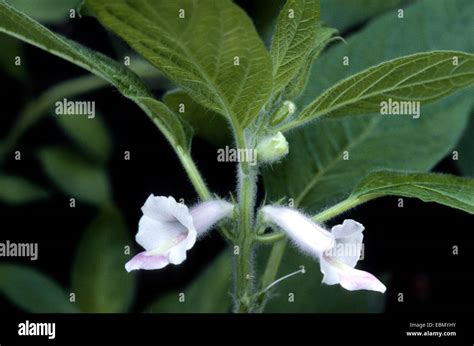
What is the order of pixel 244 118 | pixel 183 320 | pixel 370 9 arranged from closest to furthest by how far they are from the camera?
pixel 244 118, pixel 183 320, pixel 370 9

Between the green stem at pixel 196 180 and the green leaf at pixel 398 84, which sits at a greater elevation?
the green leaf at pixel 398 84

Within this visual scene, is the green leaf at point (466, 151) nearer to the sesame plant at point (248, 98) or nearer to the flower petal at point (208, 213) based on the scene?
the sesame plant at point (248, 98)

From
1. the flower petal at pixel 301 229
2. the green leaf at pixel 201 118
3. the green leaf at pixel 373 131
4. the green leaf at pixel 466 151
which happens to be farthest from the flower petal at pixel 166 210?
the green leaf at pixel 466 151

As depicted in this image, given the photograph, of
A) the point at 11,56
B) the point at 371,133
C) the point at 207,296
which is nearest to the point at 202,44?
the point at 371,133

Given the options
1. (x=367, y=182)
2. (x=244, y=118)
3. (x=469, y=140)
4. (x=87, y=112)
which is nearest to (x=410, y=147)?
(x=469, y=140)

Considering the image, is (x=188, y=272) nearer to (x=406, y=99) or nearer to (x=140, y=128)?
(x=140, y=128)

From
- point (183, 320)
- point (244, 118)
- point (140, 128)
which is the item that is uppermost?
point (140, 128)

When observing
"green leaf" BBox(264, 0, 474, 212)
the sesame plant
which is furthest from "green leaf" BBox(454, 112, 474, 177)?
the sesame plant
